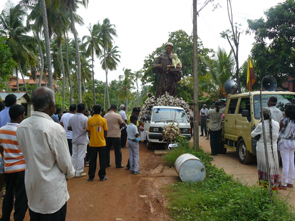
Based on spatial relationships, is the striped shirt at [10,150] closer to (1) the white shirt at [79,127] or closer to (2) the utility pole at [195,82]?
(1) the white shirt at [79,127]

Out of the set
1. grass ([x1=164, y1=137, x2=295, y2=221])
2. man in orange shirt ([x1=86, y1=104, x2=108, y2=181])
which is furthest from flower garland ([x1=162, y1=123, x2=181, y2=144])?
grass ([x1=164, y1=137, x2=295, y2=221])

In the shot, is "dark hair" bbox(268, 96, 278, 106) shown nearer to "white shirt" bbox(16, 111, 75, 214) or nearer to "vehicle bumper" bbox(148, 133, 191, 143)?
"vehicle bumper" bbox(148, 133, 191, 143)

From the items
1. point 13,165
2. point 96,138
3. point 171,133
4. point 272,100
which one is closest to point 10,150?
point 13,165

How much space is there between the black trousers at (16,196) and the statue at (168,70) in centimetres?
1171

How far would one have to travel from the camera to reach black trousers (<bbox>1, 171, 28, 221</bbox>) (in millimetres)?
3635

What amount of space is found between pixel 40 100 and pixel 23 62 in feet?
108

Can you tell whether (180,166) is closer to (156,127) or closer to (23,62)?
(156,127)

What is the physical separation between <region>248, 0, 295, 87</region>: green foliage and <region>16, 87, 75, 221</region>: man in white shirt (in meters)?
13.3

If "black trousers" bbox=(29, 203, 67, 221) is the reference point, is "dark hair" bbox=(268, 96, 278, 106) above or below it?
above

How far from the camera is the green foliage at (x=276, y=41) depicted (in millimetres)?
12852

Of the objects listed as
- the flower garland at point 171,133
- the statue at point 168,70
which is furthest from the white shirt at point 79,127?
the statue at point 168,70

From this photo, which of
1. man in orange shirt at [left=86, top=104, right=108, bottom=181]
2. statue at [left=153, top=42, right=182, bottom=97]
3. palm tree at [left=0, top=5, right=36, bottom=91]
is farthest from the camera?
palm tree at [left=0, top=5, right=36, bottom=91]

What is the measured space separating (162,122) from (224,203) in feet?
22.5

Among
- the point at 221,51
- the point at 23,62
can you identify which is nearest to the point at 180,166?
the point at 221,51
